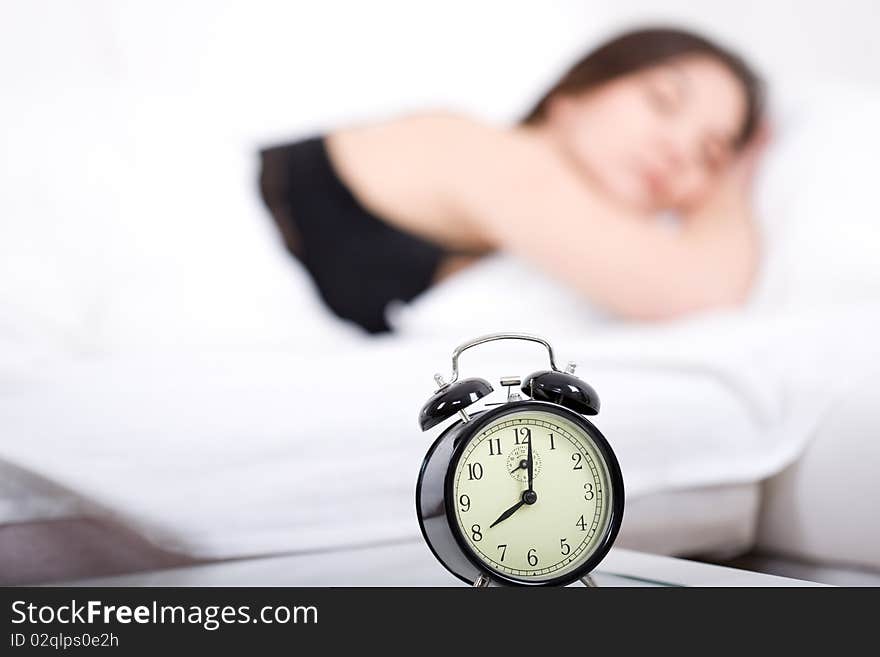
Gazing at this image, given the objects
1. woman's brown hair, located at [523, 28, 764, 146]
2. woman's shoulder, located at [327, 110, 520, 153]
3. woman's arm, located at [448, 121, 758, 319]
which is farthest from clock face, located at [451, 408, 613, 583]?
woman's brown hair, located at [523, 28, 764, 146]

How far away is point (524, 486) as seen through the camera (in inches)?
23.5

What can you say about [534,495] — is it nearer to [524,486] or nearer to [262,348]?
[524,486]

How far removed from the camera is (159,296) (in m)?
1.29

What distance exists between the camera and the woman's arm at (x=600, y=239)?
54.8 inches

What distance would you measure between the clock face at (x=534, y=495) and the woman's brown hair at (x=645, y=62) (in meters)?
1.14

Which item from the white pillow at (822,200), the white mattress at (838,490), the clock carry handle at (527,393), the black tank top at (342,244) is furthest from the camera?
the black tank top at (342,244)

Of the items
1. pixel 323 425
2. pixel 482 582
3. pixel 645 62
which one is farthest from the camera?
pixel 645 62

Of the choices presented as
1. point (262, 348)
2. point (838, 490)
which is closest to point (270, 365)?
point (262, 348)

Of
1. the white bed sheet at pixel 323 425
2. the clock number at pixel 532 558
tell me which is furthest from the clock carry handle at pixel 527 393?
the white bed sheet at pixel 323 425

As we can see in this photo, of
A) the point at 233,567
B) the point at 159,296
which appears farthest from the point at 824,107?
the point at 233,567

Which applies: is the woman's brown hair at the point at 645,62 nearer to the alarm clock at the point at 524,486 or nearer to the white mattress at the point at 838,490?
the white mattress at the point at 838,490

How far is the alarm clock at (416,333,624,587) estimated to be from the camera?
0.58 metres

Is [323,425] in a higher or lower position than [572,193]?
lower

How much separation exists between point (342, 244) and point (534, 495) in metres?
0.95
